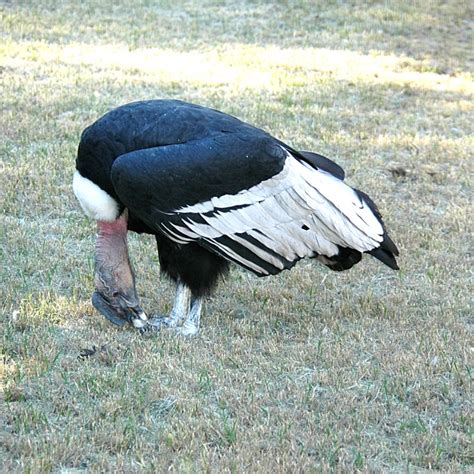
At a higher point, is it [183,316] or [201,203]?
[201,203]

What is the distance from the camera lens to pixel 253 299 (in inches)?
241

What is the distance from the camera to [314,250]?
547 cm

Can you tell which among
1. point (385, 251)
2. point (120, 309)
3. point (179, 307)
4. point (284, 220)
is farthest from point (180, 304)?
point (385, 251)

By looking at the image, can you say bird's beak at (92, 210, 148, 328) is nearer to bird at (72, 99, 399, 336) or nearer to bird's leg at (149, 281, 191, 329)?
bird at (72, 99, 399, 336)

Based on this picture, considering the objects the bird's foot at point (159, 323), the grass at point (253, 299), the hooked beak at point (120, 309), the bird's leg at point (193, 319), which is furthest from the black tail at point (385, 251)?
the hooked beak at point (120, 309)

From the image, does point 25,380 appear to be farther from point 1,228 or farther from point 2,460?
point 1,228

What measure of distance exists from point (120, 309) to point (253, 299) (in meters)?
1.01

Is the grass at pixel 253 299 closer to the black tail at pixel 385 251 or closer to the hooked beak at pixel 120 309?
the hooked beak at pixel 120 309

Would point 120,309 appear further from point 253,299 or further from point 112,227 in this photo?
point 253,299

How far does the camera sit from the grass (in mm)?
4281

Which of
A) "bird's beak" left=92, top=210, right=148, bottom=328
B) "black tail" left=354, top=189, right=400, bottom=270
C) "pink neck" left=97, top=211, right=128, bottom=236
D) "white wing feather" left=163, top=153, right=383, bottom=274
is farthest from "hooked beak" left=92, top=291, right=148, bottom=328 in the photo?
"black tail" left=354, top=189, right=400, bottom=270

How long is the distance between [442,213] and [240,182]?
298 centimetres

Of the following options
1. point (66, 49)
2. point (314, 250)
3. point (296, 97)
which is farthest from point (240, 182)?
point (66, 49)

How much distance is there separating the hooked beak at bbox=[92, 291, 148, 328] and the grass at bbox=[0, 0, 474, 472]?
93 millimetres
